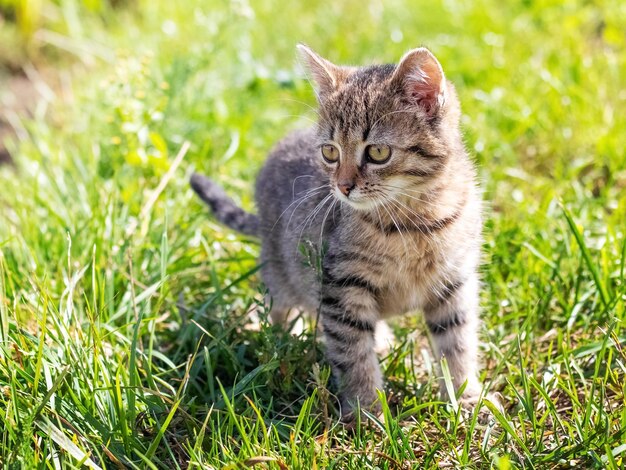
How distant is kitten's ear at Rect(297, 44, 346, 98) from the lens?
124 inches

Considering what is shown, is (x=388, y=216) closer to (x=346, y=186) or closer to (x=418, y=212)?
(x=418, y=212)

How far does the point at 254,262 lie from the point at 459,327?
1.37 m

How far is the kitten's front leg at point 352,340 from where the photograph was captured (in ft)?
9.84

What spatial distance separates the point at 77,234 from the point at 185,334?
829mm

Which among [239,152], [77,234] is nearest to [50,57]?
[239,152]

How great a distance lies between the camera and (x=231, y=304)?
363 cm

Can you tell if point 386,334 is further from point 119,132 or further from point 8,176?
point 8,176

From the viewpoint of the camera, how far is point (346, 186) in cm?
286

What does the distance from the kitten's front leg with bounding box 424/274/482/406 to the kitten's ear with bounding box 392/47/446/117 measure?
0.76 meters

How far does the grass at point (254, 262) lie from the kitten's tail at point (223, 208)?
18 centimetres

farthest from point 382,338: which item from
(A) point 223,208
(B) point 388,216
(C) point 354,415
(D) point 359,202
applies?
(A) point 223,208

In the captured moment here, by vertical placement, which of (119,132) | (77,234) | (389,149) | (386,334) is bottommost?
(386,334)

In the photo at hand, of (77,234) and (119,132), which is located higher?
(119,132)

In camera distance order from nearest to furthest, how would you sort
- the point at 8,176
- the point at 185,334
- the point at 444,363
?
1. the point at 444,363
2. the point at 185,334
3. the point at 8,176
